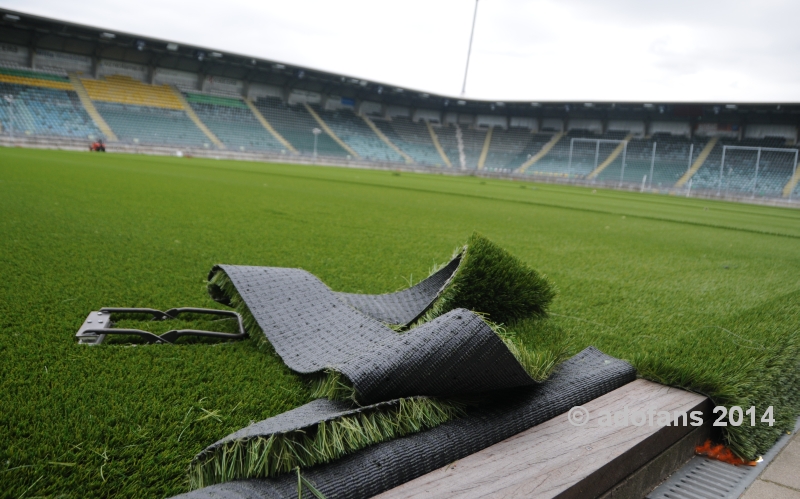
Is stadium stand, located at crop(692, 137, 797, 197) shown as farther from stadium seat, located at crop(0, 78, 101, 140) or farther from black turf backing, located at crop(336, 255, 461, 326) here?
stadium seat, located at crop(0, 78, 101, 140)

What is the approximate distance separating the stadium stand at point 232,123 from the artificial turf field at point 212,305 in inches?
1015

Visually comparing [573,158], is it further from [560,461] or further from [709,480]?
[560,461]

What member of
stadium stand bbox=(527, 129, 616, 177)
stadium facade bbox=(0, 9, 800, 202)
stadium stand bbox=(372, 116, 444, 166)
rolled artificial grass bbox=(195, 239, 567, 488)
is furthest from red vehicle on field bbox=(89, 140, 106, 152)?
rolled artificial grass bbox=(195, 239, 567, 488)

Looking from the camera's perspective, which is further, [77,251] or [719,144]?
[719,144]

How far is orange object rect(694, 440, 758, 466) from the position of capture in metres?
1.41

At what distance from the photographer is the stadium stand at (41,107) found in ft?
78.5

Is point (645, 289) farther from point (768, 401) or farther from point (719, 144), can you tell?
point (719, 144)

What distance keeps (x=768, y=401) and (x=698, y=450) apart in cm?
28

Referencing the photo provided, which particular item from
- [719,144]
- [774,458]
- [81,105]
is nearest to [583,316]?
Answer: [774,458]

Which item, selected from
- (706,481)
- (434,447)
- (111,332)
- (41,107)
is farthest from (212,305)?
(41,107)

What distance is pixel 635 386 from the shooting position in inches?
59.0

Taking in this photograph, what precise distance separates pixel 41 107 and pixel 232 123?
9.23 m

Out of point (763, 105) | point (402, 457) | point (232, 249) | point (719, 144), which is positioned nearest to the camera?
point (402, 457)

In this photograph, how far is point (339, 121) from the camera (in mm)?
38062
